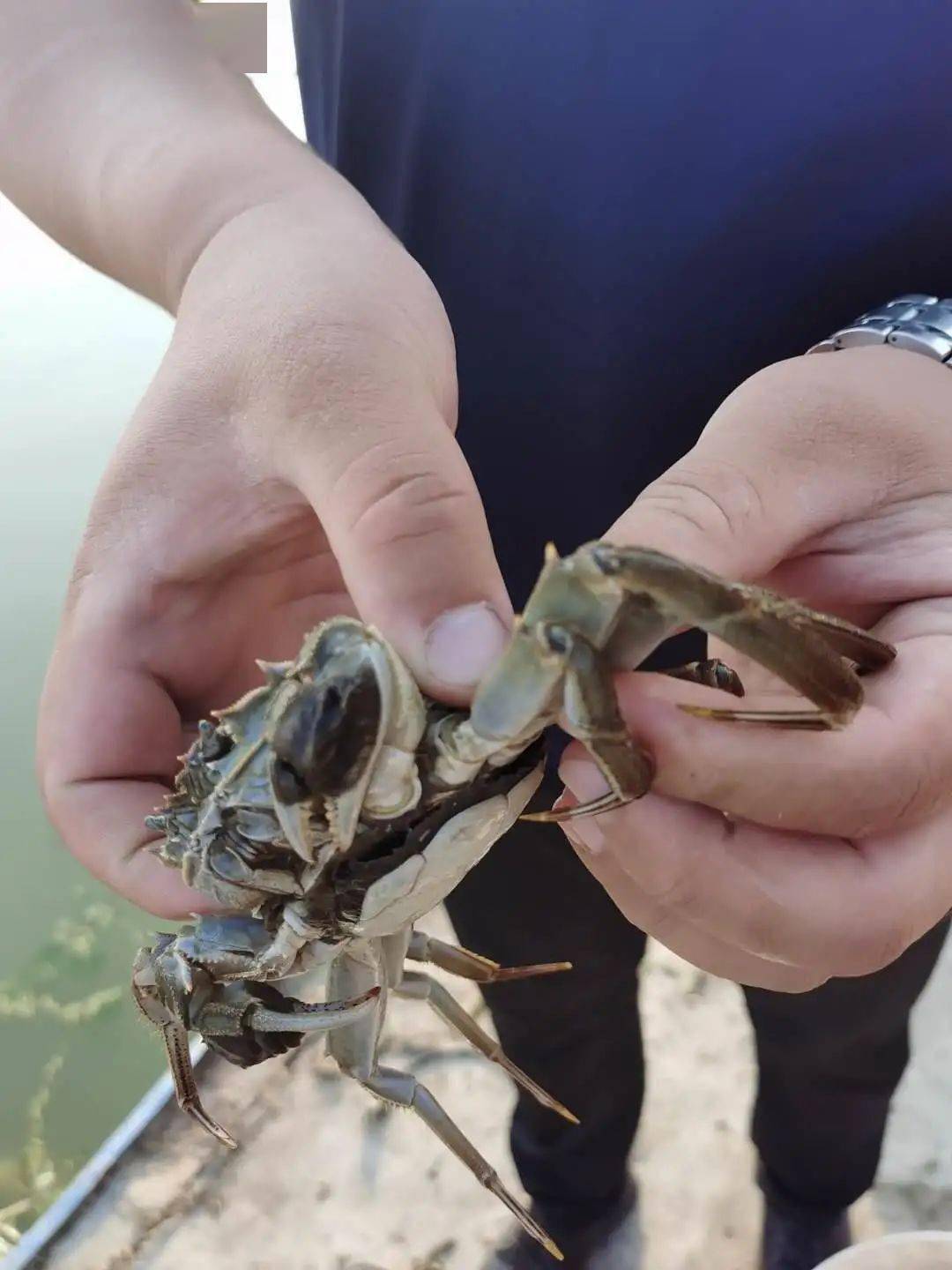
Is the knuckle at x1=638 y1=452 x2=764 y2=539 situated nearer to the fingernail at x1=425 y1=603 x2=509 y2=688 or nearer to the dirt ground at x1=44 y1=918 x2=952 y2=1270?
the fingernail at x1=425 y1=603 x2=509 y2=688

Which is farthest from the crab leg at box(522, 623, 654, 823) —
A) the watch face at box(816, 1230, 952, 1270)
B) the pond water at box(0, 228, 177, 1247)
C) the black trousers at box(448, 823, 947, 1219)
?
the pond water at box(0, 228, 177, 1247)

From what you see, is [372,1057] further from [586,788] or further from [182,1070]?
[586,788]

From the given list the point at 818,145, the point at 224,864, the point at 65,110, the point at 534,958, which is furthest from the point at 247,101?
the point at 534,958

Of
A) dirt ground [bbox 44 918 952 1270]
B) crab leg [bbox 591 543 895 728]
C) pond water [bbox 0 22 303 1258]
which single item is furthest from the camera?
pond water [bbox 0 22 303 1258]

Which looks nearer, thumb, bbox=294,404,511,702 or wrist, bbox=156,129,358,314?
thumb, bbox=294,404,511,702

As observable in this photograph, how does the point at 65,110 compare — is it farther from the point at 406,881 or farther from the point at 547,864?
the point at 547,864

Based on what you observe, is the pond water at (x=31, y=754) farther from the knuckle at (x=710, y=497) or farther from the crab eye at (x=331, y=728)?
the knuckle at (x=710, y=497)
